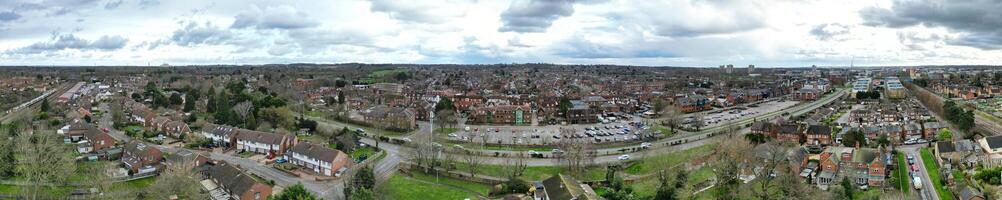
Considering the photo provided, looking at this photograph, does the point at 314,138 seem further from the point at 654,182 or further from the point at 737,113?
the point at 737,113

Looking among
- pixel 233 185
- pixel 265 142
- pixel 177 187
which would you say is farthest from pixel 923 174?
pixel 265 142

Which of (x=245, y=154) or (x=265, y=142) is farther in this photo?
(x=245, y=154)

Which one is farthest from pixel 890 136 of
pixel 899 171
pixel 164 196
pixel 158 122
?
pixel 158 122

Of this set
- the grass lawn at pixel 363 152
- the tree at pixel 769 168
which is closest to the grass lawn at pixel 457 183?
the grass lawn at pixel 363 152

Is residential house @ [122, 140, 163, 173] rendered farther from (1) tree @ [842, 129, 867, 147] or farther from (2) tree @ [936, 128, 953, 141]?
(2) tree @ [936, 128, 953, 141]

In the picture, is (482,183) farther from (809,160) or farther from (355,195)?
(809,160)
